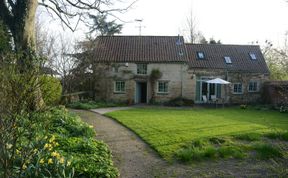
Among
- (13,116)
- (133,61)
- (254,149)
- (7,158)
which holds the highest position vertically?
(133,61)

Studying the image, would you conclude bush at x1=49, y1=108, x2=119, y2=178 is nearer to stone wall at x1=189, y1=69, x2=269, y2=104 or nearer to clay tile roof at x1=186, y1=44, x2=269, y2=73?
clay tile roof at x1=186, y1=44, x2=269, y2=73

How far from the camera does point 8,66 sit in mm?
4180

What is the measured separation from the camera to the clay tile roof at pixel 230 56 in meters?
29.3

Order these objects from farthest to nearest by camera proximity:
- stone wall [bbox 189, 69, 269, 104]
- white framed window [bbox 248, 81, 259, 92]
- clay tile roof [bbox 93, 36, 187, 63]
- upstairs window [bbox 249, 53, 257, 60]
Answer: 1. upstairs window [bbox 249, 53, 257, 60]
2. white framed window [bbox 248, 81, 259, 92]
3. stone wall [bbox 189, 69, 269, 104]
4. clay tile roof [bbox 93, 36, 187, 63]

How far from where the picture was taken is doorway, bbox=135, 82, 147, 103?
2841 cm

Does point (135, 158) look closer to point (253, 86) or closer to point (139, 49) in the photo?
point (139, 49)

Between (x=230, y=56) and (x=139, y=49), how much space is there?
9.71 meters

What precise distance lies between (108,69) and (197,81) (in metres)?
8.78

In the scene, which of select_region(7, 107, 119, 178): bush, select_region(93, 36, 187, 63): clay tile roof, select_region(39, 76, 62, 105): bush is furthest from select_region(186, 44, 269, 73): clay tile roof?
select_region(39, 76, 62, 105): bush

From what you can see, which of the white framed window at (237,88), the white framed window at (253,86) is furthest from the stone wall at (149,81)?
the white framed window at (253,86)

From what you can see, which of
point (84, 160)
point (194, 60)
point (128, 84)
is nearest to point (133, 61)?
point (128, 84)

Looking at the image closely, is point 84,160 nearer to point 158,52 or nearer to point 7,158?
point 7,158

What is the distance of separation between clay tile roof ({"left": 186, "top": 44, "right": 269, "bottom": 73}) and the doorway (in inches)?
198

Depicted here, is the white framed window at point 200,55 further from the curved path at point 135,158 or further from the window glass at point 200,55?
the curved path at point 135,158
